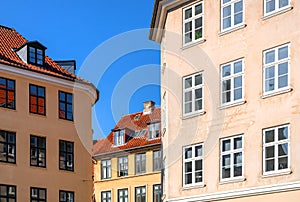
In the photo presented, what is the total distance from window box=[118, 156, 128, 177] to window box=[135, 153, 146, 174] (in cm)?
122

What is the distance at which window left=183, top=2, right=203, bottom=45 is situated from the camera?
24.0 meters

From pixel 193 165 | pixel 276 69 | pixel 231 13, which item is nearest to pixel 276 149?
pixel 276 69

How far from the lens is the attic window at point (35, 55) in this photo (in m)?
32.8

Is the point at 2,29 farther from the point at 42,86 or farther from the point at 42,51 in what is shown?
the point at 42,86

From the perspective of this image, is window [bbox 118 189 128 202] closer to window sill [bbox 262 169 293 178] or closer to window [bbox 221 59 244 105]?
window [bbox 221 59 244 105]

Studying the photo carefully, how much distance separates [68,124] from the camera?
3288cm

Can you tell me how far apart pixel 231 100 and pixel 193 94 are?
2.03 m

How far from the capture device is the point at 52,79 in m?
32.3

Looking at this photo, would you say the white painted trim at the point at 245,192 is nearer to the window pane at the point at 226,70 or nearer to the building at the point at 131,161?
the window pane at the point at 226,70

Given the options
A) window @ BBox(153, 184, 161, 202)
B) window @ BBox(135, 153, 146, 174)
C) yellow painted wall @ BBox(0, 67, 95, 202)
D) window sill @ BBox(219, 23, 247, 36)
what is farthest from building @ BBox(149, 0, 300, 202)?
window @ BBox(135, 153, 146, 174)

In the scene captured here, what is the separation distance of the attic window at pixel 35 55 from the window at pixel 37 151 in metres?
4.46

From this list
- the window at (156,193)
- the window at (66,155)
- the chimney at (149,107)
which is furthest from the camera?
the chimney at (149,107)

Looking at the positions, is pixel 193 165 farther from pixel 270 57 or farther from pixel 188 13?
pixel 188 13

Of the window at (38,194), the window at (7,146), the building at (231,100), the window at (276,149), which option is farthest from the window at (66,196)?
the window at (276,149)
